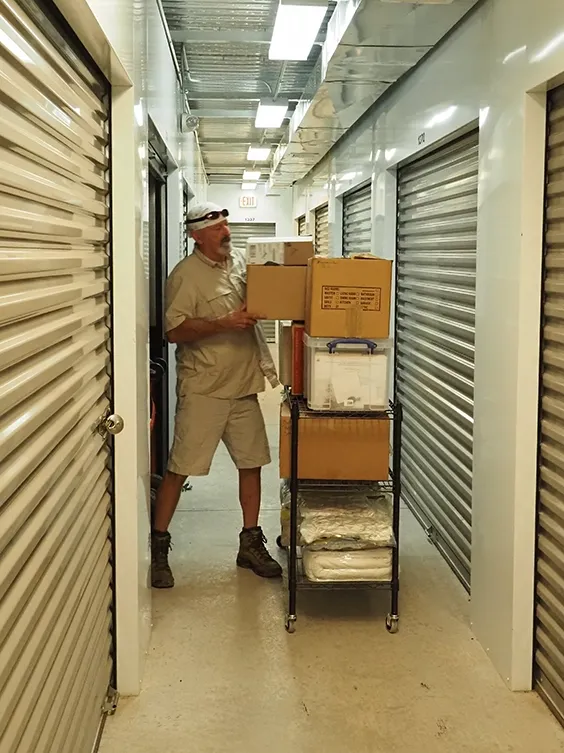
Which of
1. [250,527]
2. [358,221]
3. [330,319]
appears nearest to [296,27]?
[330,319]

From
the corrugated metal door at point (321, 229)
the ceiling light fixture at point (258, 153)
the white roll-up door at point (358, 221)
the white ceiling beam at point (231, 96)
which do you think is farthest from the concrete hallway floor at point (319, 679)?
the ceiling light fixture at point (258, 153)

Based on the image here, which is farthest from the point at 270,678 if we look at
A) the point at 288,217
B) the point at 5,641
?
the point at 288,217

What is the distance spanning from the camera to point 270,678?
2.96 m

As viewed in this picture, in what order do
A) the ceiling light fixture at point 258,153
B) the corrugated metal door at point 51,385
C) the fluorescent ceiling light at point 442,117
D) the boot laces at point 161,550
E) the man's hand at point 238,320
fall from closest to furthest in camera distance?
the corrugated metal door at point 51,385
the man's hand at point 238,320
the fluorescent ceiling light at point 442,117
the boot laces at point 161,550
the ceiling light fixture at point 258,153

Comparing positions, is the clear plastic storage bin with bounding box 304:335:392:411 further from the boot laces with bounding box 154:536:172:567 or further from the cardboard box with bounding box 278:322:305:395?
the boot laces with bounding box 154:536:172:567

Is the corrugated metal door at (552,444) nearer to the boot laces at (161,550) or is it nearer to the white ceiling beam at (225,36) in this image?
the boot laces at (161,550)

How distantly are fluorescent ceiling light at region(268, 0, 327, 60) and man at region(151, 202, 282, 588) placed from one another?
92cm

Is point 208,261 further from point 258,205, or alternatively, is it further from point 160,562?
point 258,205

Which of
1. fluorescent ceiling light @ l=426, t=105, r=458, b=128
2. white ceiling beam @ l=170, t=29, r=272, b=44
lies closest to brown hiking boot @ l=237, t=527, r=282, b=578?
fluorescent ceiling light @ l=426, t=105, r=458, b=128

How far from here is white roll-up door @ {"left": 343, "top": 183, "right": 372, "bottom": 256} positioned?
6355 millimetres

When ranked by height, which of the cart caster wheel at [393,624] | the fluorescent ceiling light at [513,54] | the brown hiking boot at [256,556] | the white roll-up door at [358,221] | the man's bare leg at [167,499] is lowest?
the cart caster wheel at [393,624]

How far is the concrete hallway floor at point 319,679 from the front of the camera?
258 cm

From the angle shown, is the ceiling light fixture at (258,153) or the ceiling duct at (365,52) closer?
the ceiling duct at (365,52)

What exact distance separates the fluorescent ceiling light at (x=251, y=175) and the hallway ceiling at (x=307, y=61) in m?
3.36
